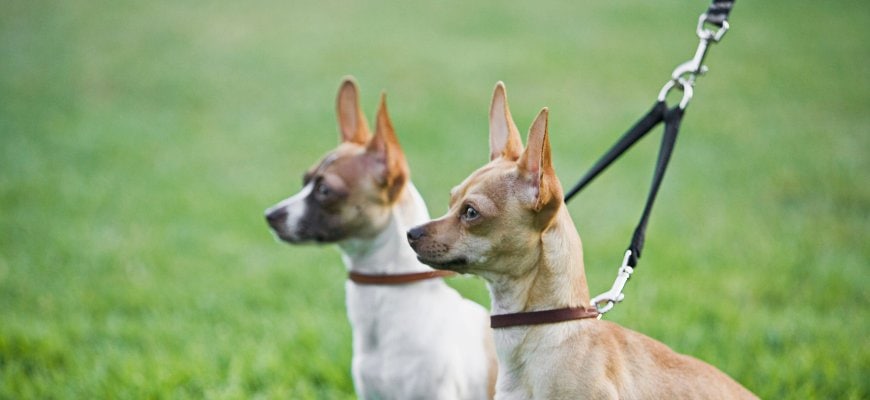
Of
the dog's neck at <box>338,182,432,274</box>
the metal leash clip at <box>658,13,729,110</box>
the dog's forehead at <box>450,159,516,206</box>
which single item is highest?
the metal leash clip at <box>658,13,729,110</box>

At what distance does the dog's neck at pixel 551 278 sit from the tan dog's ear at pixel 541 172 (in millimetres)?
74

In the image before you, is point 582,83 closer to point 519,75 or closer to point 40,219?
point 519,75

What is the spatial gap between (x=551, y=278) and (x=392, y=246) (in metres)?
1.32

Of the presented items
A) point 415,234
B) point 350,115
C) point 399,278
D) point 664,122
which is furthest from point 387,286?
point 664,122

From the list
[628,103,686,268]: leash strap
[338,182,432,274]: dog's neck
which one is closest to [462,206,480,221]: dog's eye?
[628,103,686,268]: leash strap

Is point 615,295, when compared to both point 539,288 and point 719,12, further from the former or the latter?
point 719,12

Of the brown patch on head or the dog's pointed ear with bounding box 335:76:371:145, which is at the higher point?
the dog's pointed ear with bounding box 335:76:371:145

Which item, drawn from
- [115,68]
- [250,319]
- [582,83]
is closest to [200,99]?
[115,68]

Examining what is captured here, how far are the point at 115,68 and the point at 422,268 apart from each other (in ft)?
40.4

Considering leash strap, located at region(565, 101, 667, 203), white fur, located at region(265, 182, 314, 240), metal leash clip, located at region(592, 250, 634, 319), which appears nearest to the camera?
metal leash clip, located at region(592, 250, 634, 319)

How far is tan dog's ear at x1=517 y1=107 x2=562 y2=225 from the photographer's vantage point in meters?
3.07

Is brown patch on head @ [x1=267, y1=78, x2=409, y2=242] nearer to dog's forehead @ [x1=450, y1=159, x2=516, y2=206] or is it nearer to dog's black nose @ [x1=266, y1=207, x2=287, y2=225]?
dog's black nose @ [x1=266, y1=207, x2=287, y2=225]

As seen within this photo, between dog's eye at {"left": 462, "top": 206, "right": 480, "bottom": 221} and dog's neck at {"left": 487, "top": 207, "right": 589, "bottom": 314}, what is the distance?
23 centimetres

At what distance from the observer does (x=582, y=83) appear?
1382 centimetres
